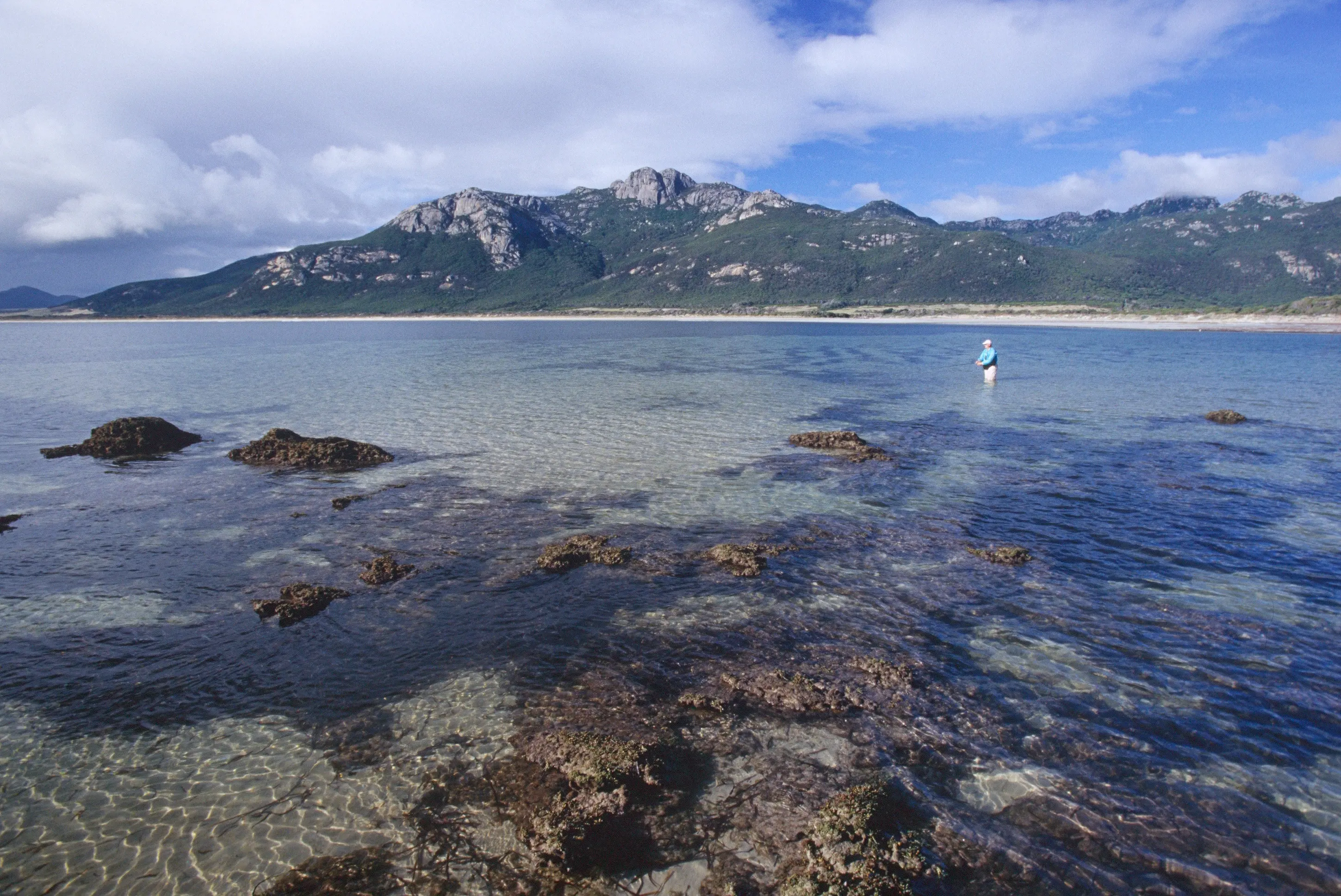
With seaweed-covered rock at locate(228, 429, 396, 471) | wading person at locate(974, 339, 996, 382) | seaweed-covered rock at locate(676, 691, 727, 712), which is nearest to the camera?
seaweed-covered rock at locate(676, 691, 727, 712)

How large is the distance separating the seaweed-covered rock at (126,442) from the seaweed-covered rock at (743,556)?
23597 millimetres

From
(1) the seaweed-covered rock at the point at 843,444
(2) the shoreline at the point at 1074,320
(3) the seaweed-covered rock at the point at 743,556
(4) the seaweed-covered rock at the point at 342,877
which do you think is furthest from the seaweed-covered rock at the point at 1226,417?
(2) the shoreline at the point at 1074,320

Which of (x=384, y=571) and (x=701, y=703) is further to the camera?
(x=384, y=571)

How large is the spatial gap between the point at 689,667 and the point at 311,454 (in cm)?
1916

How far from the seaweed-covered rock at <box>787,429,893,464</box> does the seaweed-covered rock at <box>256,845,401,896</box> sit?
19.8 meters

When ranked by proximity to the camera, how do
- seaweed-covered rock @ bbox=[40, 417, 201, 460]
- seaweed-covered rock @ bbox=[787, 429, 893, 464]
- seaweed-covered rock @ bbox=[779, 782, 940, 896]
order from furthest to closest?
seaweed-covered rock @ bbox=[40, 417, 201, 460] → seaweed-covered rock @ bbox=[787, 429, 893, 464] → seaweed-covered rock @ bbox=[779, 782, 940, 896]

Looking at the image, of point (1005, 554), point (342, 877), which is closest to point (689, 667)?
point (342, 877)

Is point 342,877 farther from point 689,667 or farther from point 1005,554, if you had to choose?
point 1005,554

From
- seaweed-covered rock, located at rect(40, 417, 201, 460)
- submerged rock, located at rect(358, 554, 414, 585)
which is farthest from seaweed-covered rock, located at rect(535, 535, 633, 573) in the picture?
seaweed-covered rock, located at rect(40, 417, 201, 460)

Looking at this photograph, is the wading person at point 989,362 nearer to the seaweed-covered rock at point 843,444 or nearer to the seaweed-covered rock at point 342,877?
the seaweed-covered rock at point 843,444

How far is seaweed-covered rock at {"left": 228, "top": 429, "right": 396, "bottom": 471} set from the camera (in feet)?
75.5

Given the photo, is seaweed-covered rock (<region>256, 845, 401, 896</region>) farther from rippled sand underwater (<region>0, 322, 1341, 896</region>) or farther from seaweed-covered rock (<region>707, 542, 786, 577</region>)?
seaweed-covered rock (<region>707, 542, 786, 577</region>)

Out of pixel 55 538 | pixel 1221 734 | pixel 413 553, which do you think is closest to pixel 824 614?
pixel 1221 734

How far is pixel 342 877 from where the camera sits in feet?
21.1
